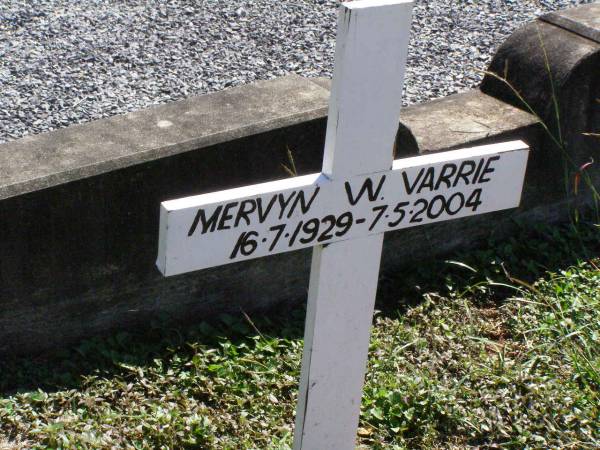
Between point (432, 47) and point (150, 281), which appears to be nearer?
point (150, 281)

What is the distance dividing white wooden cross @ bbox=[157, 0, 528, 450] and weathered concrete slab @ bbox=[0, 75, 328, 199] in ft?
3.55

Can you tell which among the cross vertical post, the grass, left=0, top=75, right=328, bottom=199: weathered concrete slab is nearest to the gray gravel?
left=0, top=75, right=328, bottom=199: weathered concrete slab

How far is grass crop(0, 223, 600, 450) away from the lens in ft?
11.4

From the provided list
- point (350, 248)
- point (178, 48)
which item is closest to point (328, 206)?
point (350, 248)

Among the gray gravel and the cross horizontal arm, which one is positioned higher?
the cross horizontal arm

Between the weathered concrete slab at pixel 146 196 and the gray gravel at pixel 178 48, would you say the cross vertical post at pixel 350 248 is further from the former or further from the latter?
the gray gravel at pixel 178 48

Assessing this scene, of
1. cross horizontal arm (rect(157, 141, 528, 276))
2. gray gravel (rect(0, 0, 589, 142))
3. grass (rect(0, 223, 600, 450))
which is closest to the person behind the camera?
cross horizontal arm (rect(157, 141, 528, 276))

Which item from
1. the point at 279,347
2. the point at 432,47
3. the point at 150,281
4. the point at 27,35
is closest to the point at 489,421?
the point at 279,347

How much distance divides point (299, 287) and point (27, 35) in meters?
2.48

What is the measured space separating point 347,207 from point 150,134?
1284 mm

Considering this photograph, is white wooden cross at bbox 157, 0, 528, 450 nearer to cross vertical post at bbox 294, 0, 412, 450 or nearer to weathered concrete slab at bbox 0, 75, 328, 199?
cross vertical post at bbox 294, 0, 412, 450

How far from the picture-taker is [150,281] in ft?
12.5

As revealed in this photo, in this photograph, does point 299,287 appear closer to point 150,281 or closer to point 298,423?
point 150,281

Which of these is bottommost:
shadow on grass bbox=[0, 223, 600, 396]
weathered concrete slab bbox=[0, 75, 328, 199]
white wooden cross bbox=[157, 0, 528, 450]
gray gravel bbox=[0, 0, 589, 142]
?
shadow on grass bbox=[0, 223, 600, 396]
